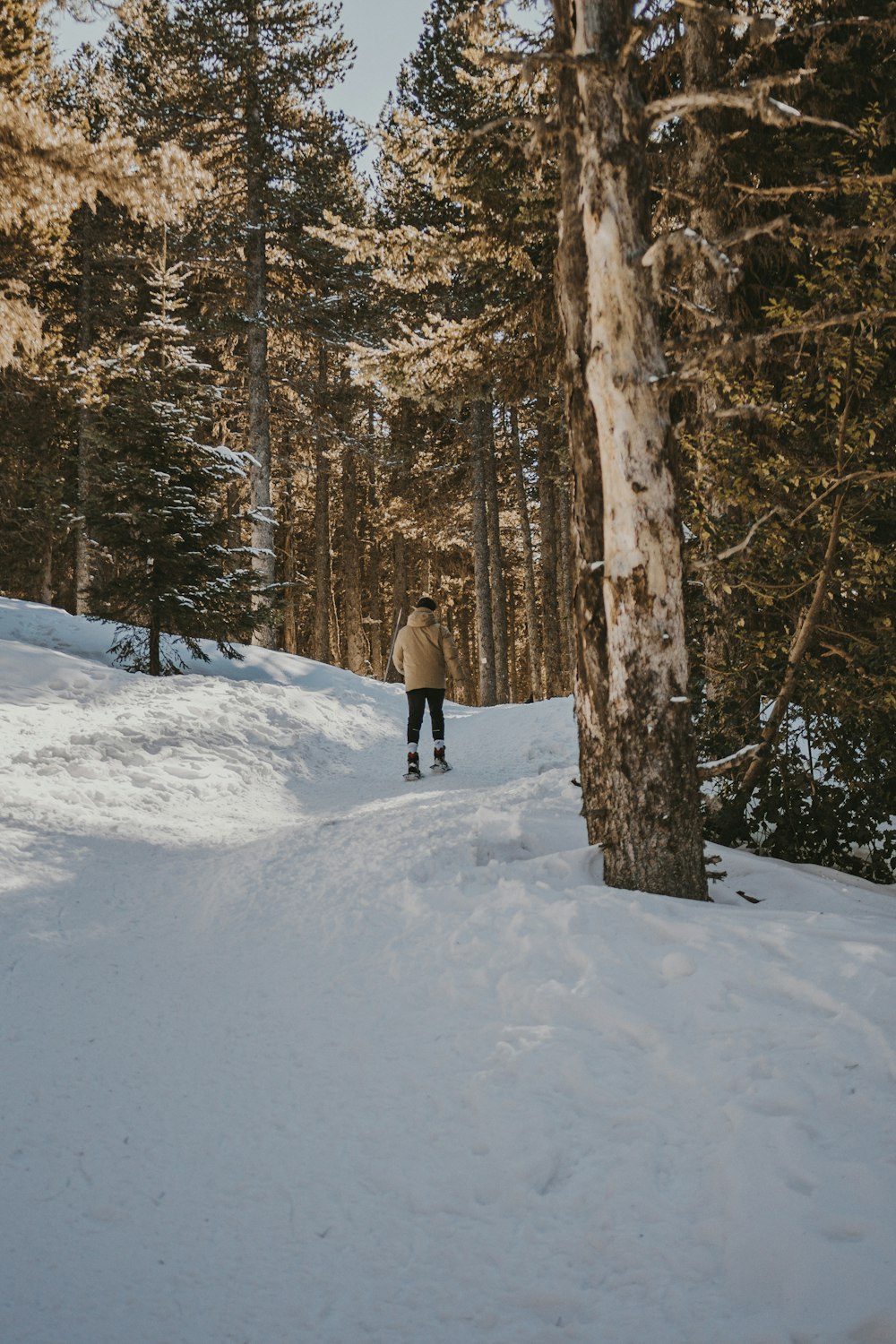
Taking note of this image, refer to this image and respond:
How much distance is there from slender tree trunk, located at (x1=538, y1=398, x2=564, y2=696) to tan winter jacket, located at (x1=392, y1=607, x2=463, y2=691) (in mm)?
8962

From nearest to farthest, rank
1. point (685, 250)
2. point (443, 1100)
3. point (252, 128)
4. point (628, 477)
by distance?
point (443, 1100)
point (685, 250)
point (628, 477)
point (252, 128)

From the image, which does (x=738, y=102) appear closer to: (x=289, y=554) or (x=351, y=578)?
(x=351, y=578)

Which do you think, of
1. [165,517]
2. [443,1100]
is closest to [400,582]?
[165,517]

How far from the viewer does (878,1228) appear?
7.54 feet

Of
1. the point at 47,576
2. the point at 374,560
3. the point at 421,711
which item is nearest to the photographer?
the point at 421,711

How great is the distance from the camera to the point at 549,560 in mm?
20547

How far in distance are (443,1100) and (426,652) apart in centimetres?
722

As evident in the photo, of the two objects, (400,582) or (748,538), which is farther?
(400,582)

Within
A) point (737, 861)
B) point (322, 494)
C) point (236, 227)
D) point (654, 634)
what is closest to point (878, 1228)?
point (654, 634)

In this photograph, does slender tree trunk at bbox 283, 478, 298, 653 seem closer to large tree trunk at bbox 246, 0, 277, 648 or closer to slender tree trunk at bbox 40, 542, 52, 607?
slender tree trunk at bbox 40, 542, 52, 607

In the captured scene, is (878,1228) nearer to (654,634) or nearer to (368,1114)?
(368,1114)

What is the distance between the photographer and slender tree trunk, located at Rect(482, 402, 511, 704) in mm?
18672

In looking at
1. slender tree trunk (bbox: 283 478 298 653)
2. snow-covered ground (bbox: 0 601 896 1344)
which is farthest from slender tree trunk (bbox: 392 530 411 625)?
snow-covered ground (bbox: 0 601 896 1344)

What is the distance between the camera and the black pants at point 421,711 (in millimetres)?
9945
